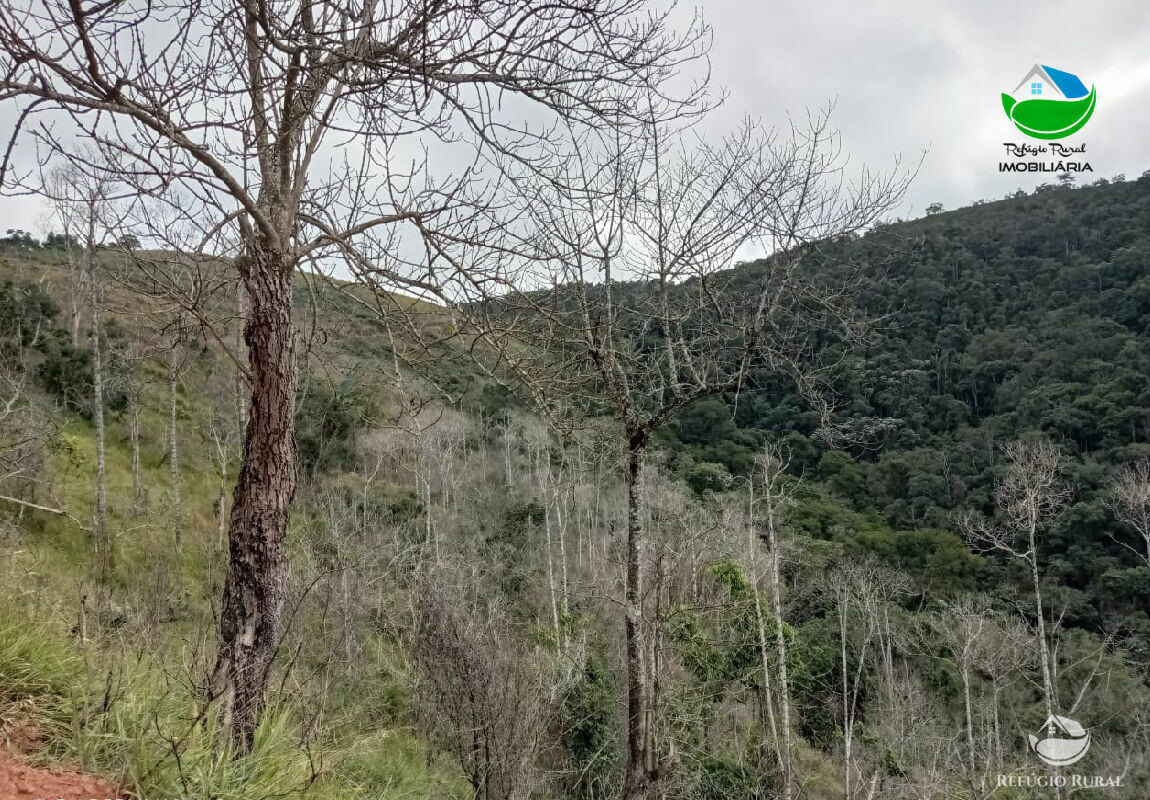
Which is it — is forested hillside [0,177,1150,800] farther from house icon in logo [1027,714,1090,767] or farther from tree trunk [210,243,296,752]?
house icon in logo [1027,714,1090,767]

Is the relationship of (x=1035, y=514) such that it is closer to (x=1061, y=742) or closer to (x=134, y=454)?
(x=1061, y=742)

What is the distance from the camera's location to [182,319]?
3525mm

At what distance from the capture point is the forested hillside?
3434mm

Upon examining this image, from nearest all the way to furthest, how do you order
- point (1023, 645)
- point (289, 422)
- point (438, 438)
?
point (289, 422)
point (1023, 645)
point (438, 438)

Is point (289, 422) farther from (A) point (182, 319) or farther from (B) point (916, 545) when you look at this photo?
(B) point (916, 545)

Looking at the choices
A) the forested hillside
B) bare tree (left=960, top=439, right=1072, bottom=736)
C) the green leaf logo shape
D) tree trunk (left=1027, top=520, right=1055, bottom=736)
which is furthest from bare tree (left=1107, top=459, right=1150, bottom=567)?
the green leaf logo shape

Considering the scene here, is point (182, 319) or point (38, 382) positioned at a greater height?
point (38, 382)

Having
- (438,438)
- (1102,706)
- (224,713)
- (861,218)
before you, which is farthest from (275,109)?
(1102,706)

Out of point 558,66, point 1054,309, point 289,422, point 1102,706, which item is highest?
point 1054,309

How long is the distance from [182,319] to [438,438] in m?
18.5

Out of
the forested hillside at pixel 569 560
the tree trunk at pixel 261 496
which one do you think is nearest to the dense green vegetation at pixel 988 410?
the forested hillside at pixel 569 560

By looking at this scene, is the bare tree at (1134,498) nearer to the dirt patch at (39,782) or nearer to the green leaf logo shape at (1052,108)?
the green leaf logo shape at (1052,108)

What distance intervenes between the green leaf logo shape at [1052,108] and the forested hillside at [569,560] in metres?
3.69

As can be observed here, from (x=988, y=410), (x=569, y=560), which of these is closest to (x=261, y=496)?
(x=569, y=560)
